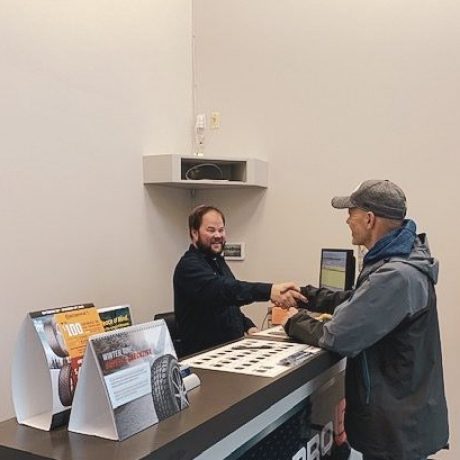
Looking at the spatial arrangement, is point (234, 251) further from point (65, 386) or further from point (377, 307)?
point (65, 386)

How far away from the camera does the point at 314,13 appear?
3.74 metres

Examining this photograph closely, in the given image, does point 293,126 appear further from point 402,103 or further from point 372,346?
point 372,346

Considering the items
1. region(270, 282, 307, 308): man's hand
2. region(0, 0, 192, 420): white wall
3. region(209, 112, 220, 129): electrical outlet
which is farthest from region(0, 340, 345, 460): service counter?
region(209, 112, 220, 129): electrical outlet

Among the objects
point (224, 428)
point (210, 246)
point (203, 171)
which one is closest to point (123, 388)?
point (224, 428)

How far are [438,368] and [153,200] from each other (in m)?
2.33

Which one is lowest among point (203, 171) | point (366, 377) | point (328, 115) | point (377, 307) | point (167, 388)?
point (366, 377)

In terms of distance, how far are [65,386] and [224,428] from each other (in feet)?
1.20

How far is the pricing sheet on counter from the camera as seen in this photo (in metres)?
1.67

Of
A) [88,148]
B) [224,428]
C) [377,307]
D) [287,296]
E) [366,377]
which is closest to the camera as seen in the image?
[224,428]

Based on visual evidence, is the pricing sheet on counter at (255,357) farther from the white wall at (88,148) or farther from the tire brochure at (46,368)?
the white wall at (88,148)

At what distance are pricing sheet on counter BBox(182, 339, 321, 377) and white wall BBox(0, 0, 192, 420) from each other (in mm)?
1319

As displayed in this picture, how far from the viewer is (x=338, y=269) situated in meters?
2.48

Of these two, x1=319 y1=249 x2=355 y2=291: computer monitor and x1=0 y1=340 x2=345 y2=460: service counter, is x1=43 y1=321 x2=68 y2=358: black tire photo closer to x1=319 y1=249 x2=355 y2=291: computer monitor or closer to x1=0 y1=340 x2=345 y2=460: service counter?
x1=0 y1=340 x2=345 y2=460: service counter

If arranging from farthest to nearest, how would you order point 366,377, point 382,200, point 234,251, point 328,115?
point 234,251
point 328,115
point 382,200
point 366,377
